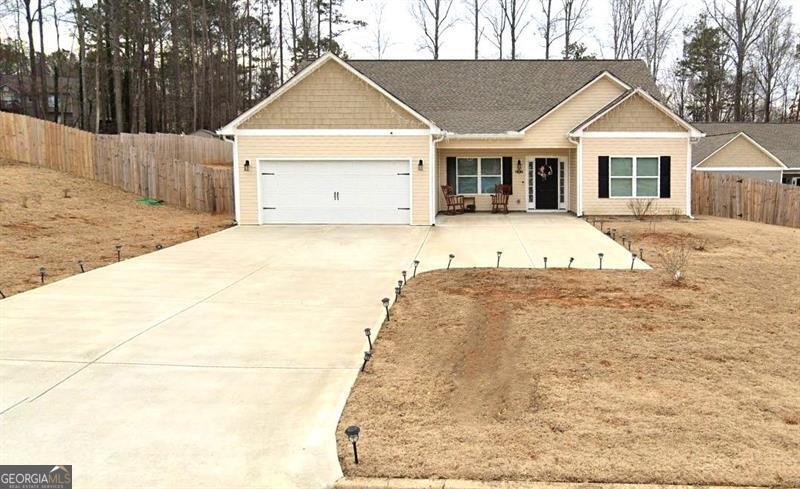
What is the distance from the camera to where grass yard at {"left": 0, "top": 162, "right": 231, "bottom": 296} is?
10.8 metres

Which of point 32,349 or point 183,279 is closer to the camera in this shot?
point 32,349

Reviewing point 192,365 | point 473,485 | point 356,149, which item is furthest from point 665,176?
point 473,485

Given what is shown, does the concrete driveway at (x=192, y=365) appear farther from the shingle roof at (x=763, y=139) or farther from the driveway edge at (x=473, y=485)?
the shingle roof at (x=763, y=139)

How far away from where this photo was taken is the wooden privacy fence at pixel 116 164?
19.5 metres

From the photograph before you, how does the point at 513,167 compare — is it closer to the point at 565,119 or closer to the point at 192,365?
the point at 565,119

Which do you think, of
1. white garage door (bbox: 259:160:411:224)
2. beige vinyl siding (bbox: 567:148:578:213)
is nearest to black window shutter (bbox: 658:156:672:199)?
beige vinyl siding (bbox: 567:148:578:213)

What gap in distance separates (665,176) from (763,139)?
53.2ft

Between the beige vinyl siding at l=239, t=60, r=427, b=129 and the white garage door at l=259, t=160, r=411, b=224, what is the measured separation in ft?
3.50

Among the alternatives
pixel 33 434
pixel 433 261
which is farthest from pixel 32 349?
pixel 433 261

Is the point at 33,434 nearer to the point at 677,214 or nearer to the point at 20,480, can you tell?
the point at 20,480

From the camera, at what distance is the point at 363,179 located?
56.0 ft

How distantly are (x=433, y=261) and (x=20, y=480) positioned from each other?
27.1ft

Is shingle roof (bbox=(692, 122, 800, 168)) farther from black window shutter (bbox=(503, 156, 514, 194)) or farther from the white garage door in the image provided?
the white garage door

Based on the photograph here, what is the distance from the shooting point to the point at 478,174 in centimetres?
2072
